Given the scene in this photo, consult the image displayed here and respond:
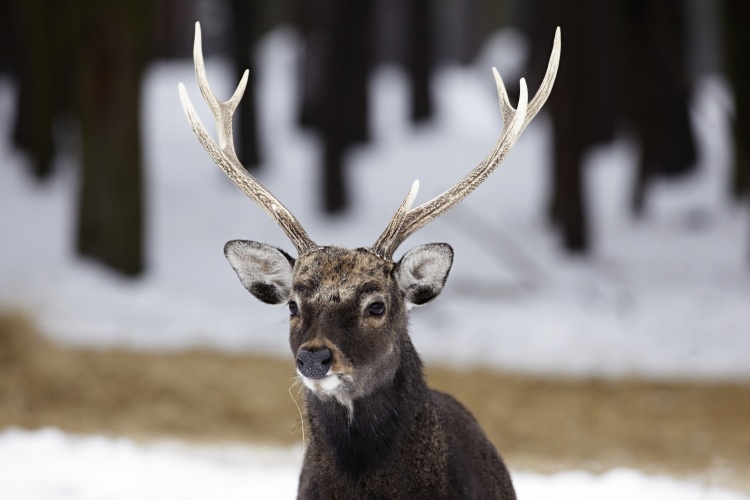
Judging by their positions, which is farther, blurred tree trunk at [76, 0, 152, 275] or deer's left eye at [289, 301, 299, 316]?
blurred tree trunk at [76, 0, 152, 275]

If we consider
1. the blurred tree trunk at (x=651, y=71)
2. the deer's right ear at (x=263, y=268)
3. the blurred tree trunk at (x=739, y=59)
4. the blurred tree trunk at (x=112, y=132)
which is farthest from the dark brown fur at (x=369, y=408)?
the blurred tree trunk at (x=651, y=71)

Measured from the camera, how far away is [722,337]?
1288 cm

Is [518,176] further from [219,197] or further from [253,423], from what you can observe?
[253,423]

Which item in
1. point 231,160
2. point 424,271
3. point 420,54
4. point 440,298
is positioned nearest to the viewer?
point 424,271

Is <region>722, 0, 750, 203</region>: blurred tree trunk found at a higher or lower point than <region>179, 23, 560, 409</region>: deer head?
higher

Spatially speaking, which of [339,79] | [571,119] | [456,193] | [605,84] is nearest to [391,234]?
[456,193]

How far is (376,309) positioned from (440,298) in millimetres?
9618

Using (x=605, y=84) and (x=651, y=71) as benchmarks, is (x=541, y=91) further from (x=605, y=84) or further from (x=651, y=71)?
(x=605, y=84)

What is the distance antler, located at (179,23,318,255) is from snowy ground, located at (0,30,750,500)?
225cm

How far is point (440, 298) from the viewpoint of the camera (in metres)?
14.5

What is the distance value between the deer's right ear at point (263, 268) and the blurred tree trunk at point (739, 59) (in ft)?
31.2

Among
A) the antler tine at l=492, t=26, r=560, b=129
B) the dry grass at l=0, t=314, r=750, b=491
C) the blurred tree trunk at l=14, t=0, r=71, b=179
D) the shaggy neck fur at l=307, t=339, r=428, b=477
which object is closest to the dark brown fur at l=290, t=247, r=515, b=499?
the shaggy neck fur at l=307, t=339, r=428, b=477

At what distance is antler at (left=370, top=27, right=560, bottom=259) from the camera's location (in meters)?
5.19

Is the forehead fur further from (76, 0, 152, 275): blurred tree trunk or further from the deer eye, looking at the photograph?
(76, 0, 152, 275): blurred tree trunk
